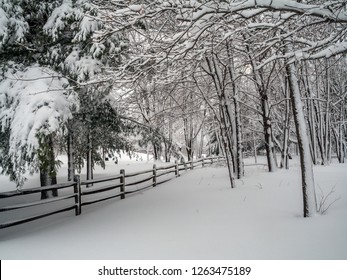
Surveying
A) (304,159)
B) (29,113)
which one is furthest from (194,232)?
(29,113)

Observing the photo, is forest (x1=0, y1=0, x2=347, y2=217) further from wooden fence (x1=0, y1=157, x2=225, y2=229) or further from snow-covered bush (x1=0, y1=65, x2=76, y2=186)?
wooden fence (x1=0, y1=157, x2=225, y2=229)

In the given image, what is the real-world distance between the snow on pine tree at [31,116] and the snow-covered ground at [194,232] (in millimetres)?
1698

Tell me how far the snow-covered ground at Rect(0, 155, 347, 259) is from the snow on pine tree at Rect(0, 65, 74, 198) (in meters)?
1.70

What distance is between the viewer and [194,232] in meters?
5.28

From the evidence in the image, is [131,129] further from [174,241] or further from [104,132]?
[174,241]

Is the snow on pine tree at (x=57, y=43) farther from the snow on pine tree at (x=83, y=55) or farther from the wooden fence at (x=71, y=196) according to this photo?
the wooden fence at (x=71, y=196)

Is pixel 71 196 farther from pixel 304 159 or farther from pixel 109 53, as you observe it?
pixel 304 159

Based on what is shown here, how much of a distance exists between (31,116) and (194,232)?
187 inches

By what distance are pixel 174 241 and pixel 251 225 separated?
1.63 m

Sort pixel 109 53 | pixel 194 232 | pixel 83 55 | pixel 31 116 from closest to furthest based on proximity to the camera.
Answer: pixel 194 232 → pixel 31 116 → pixel 109 53 → pixel 83 55

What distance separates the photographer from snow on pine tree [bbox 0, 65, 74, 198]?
265 inches

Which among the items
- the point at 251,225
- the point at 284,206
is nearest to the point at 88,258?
the point at 251,225
